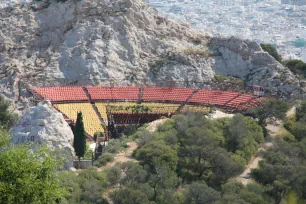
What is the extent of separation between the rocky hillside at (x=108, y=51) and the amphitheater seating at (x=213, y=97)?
10.4 feet

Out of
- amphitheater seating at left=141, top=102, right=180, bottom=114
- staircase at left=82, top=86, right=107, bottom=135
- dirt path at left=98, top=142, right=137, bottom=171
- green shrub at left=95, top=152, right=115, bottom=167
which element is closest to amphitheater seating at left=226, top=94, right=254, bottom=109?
amphitheater seating at left=141, top=102, right=180, bottom=114

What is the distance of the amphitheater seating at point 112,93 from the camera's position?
7025cm

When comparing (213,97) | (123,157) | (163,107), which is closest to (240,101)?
(213,97)

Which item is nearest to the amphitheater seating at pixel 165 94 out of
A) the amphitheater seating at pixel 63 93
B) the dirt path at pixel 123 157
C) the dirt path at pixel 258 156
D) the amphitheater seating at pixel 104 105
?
the amphitheater seating at pixel 104 105

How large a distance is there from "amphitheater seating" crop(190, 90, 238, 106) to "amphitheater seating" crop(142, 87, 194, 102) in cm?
125

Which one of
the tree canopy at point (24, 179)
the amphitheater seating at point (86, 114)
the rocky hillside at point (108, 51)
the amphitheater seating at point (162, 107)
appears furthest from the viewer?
the rocky hillside at point (108, 51)

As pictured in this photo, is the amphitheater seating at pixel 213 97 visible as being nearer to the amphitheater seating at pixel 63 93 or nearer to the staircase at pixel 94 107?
the staircase at pixel 94 107

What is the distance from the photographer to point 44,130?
50812mm

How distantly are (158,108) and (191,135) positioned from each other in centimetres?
2171

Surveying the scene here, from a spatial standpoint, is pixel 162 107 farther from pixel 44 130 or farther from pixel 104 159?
pixel 104 159

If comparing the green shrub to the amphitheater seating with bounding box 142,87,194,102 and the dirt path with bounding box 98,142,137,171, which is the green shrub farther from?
the amphitheater seating with bounding box 142,87,194,102

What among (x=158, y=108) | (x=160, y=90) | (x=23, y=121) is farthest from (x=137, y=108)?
Result: (x=23, y=121)

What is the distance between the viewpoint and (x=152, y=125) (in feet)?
182

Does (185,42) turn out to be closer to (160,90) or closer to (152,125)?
(160,90)
